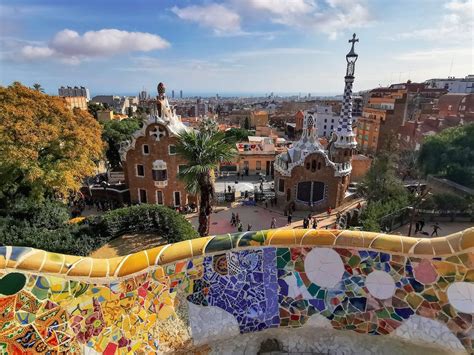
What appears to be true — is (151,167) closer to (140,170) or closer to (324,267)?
(140,170)

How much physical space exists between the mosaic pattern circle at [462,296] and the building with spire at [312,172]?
19.4 meters

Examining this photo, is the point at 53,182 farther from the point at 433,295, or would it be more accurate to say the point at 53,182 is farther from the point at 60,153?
the point at 433,295

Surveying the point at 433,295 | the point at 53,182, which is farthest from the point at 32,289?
the point at 53,182

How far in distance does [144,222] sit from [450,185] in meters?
25.6

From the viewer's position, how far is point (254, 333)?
625 cm

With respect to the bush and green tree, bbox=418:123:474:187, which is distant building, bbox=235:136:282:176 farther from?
the bush

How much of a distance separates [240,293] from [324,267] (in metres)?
1.71

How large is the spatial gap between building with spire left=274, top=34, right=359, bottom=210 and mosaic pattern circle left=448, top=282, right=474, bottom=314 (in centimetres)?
1943

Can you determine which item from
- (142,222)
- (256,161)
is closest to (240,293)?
(142,222)

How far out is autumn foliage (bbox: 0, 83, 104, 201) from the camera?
50.2 ft

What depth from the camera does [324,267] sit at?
236 inches

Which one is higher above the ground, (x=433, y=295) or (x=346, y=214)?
(x=433, y=295)

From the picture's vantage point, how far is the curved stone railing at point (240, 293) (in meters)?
5.05

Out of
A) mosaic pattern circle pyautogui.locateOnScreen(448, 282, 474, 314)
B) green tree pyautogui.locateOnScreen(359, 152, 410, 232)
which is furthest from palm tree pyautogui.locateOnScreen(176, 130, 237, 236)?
green tree pyautogui.locateOnScreen(359, 152, 410, 232)
